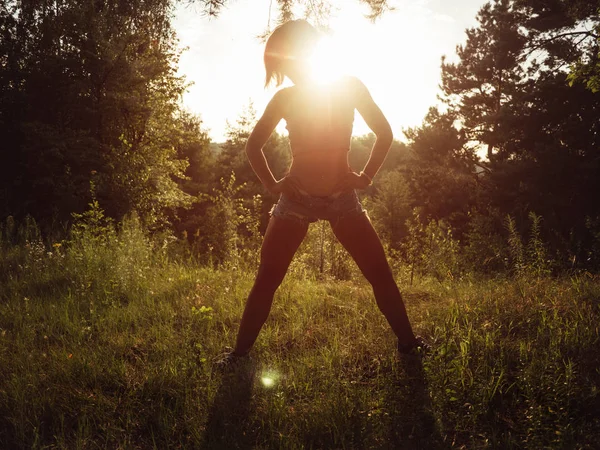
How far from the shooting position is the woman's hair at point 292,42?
2508 millimetres

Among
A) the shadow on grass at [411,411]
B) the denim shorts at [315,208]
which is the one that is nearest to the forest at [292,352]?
the shadow on grass at [411,411]

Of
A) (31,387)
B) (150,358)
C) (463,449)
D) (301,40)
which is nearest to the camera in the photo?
(463,449)

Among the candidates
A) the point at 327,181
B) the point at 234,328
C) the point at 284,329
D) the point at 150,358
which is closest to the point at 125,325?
the point at 150,358

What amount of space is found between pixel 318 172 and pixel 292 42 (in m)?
0.80

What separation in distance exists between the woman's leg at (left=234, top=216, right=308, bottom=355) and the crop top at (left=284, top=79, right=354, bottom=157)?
469 millimetres

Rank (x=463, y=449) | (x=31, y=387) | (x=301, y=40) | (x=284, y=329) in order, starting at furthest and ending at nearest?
1. (x=284, y=329)
2. (x=301, y=40)
3. (x=31, y=387)
4. (x=463, y=449)

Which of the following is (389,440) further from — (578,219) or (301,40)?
(578,219)

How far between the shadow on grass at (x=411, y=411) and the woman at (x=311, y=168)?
24 centimetres

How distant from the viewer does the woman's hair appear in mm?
2508

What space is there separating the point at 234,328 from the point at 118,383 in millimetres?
1030

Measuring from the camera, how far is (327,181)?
255 centimetres

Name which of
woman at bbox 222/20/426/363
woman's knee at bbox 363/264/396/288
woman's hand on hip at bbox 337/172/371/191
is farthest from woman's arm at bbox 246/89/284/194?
woman's knee at bbox 363/264/396/288

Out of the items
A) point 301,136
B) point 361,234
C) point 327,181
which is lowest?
point 361,234

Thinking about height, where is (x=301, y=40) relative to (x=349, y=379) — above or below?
above
